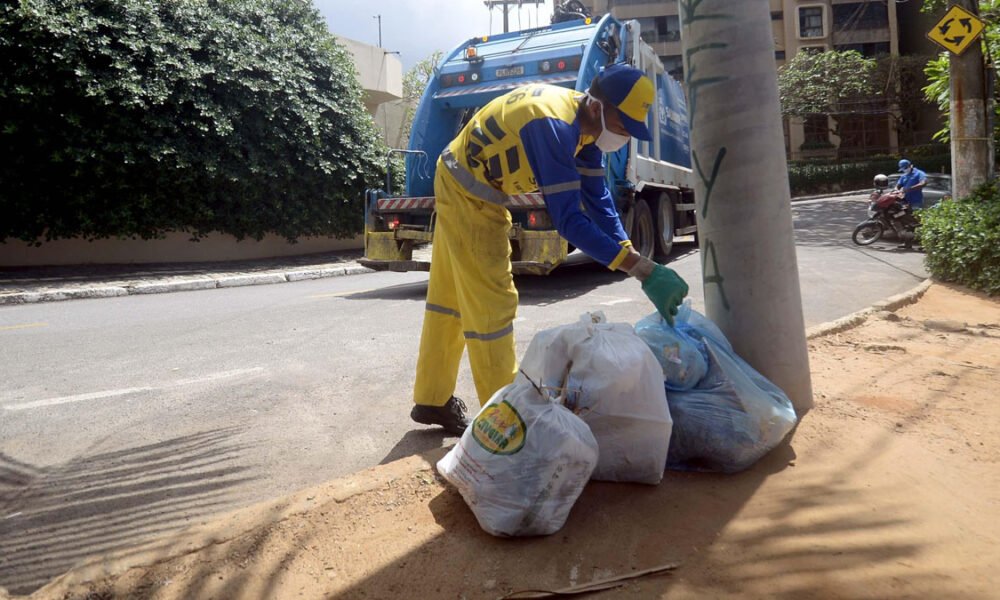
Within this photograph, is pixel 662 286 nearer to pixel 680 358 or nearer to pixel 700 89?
pixel 680 358

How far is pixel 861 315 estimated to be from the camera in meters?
5.44

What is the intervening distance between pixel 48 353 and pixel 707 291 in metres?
4.88

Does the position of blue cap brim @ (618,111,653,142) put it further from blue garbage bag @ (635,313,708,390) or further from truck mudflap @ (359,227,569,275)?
truck mudflap @ (359,227,569,275)

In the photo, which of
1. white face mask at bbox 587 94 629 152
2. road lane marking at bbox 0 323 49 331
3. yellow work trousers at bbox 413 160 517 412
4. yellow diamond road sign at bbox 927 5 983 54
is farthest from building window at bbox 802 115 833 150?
yellow work trousers at bbox 413 160 517 412

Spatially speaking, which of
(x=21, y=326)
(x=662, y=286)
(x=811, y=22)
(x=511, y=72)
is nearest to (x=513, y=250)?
(x=511, y=72)

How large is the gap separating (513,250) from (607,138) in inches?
195

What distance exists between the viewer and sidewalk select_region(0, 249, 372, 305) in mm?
10047

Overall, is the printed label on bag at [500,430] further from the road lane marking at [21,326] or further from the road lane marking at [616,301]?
the road lane marking at [21,326]

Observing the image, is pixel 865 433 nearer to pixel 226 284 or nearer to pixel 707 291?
pixel 707 291

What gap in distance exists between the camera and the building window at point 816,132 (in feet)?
133

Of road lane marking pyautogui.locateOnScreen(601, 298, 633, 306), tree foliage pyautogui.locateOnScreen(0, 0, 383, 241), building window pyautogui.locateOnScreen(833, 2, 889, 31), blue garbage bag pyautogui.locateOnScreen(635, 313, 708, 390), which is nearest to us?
blue garbage bag pyautogui.locateOnScreen(635, 313, 708, 390)

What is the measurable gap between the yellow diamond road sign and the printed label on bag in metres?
8.49

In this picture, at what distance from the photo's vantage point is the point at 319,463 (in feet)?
10.9

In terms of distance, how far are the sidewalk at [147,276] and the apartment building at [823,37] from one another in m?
31.7
